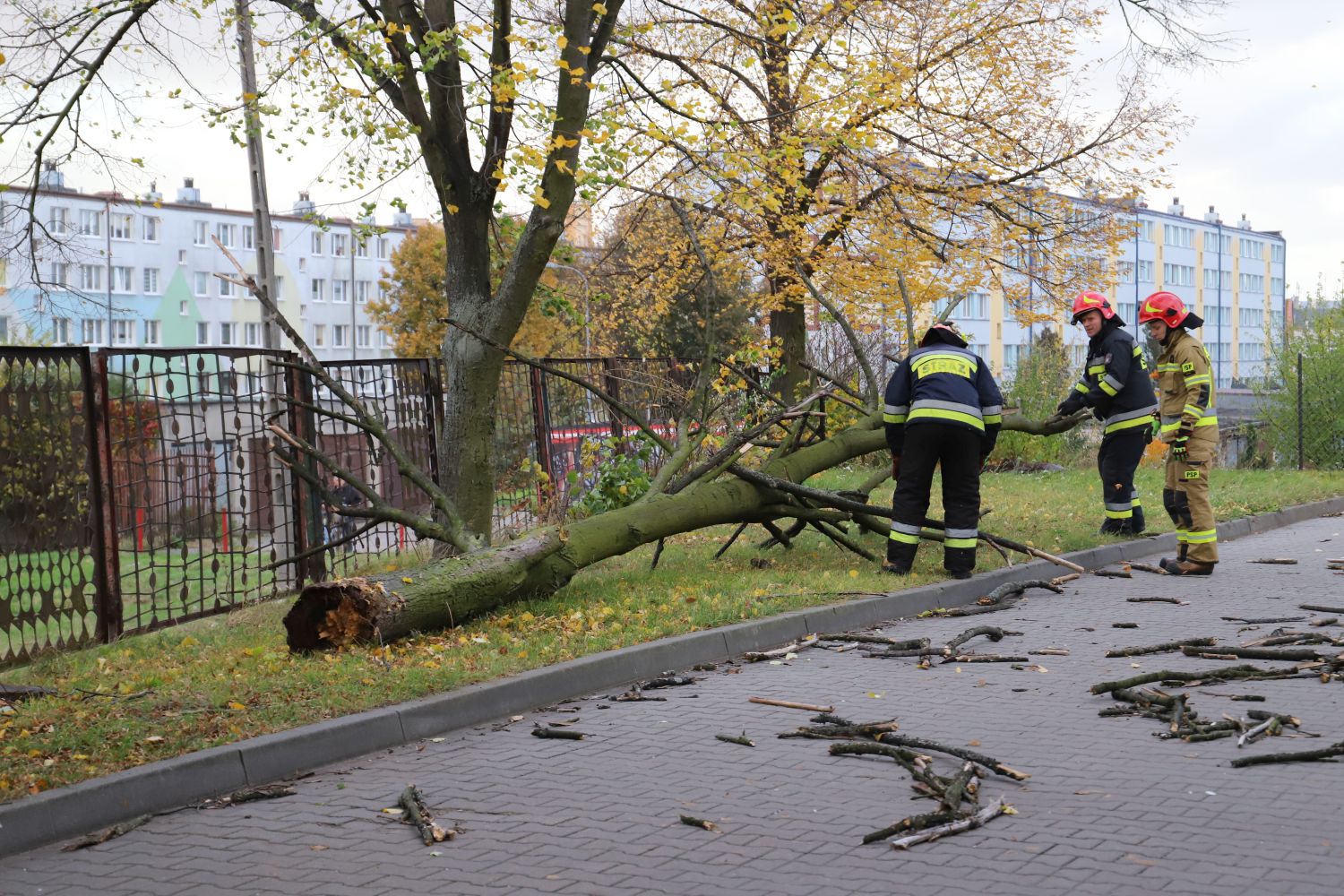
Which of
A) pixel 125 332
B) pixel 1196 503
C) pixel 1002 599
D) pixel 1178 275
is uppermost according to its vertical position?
pixel 1178 275

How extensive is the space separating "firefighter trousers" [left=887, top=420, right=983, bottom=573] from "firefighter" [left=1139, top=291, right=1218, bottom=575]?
187 cm

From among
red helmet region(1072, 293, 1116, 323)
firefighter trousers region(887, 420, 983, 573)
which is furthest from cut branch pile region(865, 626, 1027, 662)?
red helmet region(1072, 293, 1116, 323)

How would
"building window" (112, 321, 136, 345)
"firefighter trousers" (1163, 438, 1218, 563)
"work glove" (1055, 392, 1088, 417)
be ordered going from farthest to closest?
"building window" (112, 321, 136, 345) < "work glove" (1055, 392, 1088, 417) < "firefighter trousers" (1163, 438, 1218, 563)

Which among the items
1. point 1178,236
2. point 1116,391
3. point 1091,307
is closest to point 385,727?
point 1116,391

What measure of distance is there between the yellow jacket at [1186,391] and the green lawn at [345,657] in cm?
153

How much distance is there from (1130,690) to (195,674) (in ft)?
15.1

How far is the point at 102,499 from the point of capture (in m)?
8.61

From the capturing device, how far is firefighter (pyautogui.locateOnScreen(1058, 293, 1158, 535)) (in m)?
12.1

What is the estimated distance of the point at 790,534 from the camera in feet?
37.9

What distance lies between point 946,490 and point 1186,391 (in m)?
2.34

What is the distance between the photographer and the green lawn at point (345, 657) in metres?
5.60

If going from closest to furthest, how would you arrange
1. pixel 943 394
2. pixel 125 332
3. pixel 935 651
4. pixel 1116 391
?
pixel 935 651 → pixel 943 394 → pixel 1116 391 → pixel 125 332

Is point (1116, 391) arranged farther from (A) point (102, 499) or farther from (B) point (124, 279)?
Answer: (B) point (124, 279)

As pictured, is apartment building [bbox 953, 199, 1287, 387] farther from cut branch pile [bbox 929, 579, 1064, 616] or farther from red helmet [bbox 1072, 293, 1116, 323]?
cut branch pile [bbox 929, 579, 1064, 616]
